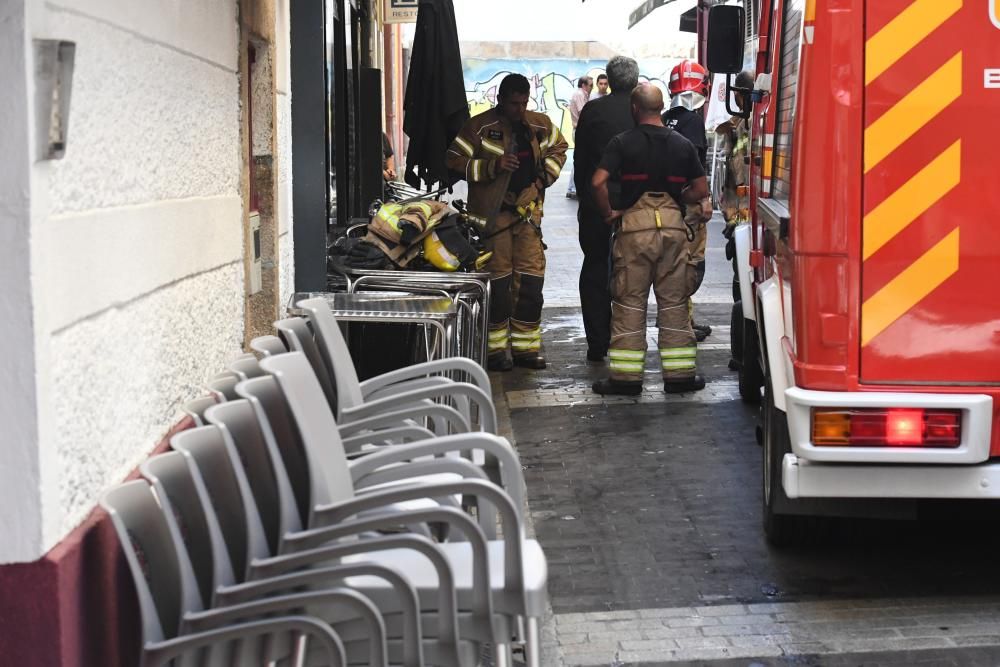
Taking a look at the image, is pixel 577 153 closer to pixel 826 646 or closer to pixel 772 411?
pixel 772 411

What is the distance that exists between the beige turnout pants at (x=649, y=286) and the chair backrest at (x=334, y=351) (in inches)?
160

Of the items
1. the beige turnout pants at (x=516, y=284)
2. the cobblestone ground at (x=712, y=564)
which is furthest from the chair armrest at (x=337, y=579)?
the beige turnout pants at (x=516, y=284)

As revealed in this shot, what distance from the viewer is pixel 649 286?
8266 millimetres

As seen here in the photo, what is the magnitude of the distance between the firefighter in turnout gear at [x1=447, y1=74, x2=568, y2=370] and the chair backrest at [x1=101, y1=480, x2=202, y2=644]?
230 inches

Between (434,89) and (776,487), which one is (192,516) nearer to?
(776,487)

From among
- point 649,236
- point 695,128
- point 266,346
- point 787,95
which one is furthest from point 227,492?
point 695,128

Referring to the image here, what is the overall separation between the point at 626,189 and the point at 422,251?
1409mm

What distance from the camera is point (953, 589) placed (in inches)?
192

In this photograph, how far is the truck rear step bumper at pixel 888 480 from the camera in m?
4.37

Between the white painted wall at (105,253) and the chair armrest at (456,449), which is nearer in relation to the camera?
the white painted wall at (105,253)

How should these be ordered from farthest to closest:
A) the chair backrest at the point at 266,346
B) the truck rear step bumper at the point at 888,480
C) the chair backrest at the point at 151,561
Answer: the truck rear step bumper at the point at 888,480, the chair backrest at the point at 266,346, the chair backrest at the point at 151,561

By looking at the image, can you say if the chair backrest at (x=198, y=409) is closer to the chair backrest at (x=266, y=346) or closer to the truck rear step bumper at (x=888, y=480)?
the chair backrest at (x=266, y=346)

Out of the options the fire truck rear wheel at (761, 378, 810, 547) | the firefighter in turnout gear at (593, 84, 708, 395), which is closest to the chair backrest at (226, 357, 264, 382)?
the fire truck rear wheel at (761, 378, 810, 547)

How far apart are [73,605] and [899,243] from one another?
108 inches
